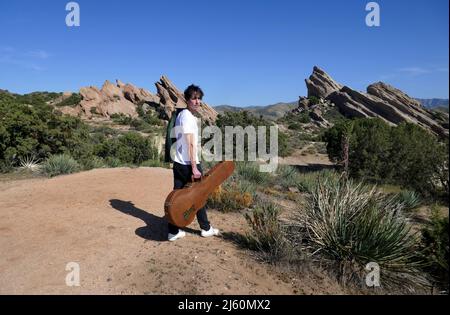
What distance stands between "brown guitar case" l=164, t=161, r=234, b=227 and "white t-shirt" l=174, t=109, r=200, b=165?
0.35 meters

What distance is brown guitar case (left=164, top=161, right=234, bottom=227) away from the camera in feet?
15.1

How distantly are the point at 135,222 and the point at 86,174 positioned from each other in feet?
13.9

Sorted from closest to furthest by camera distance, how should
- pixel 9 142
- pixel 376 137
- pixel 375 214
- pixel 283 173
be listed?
pixel 375 214
pixel 9 142
pixel 283 173
pixel 376 137

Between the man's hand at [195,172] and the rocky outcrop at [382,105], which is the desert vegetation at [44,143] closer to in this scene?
the man's hand at [195,172]

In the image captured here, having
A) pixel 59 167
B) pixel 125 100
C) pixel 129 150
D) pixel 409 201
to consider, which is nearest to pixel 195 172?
pixel 59 167

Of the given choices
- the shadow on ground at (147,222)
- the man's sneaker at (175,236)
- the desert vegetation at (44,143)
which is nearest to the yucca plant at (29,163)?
the desert vegetation at (44,143)

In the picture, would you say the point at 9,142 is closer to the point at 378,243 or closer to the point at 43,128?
the point at 43,128

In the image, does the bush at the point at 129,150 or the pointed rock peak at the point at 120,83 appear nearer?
the bush at the point at 129,150

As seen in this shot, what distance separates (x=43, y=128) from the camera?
12.3 m

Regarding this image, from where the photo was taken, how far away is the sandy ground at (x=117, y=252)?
3824 mm

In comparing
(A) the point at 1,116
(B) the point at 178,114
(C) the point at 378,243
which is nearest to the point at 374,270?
(C) the point at 378,243

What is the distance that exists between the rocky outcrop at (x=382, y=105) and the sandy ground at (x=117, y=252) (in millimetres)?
42383

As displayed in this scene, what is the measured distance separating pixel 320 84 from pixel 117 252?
64.4 metres

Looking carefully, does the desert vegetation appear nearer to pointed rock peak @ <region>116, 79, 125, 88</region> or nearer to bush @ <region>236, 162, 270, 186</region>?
bush @ <region>236, 162, 270, 186</region>
